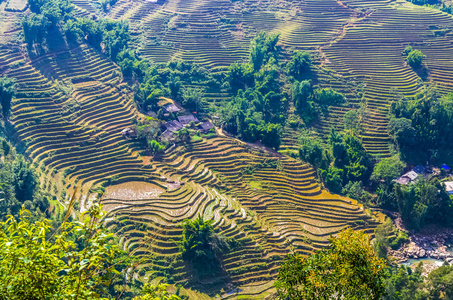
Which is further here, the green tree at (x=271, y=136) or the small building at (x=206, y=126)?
the small building at (x=206, y=126)

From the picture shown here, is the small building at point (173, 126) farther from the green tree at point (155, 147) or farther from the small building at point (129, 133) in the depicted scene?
the small building at point (129, 133)

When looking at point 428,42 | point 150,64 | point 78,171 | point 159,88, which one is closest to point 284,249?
point 78,171

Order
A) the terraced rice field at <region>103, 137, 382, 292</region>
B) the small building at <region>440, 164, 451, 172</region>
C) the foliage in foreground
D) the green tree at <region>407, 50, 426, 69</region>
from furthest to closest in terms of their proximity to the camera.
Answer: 1. the green tree at <region>407, 50, 426, 69</region>
2. the small building at <region>440, 164, 451, 172</region>
3. the terraced rice field at <region>103, 137, 382, 292</region>
4. the foliage in foreground

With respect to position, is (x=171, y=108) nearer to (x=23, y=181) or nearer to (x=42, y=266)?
(x=23, y=181)

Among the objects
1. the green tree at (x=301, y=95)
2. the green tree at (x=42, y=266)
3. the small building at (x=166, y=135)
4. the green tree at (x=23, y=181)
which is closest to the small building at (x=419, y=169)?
the green tree at (x=301, y=95)

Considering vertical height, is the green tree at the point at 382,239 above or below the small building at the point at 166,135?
below

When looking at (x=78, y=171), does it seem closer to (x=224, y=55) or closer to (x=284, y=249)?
(x=284, y=249)

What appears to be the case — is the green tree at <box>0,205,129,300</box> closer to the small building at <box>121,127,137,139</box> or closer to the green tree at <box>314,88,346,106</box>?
the small building at <box>121,127,137,139</box>

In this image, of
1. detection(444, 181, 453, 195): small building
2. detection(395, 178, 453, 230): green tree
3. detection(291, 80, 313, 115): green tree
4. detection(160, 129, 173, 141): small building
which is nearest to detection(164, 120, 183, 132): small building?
detection(160, 129, 173, 141): small building
